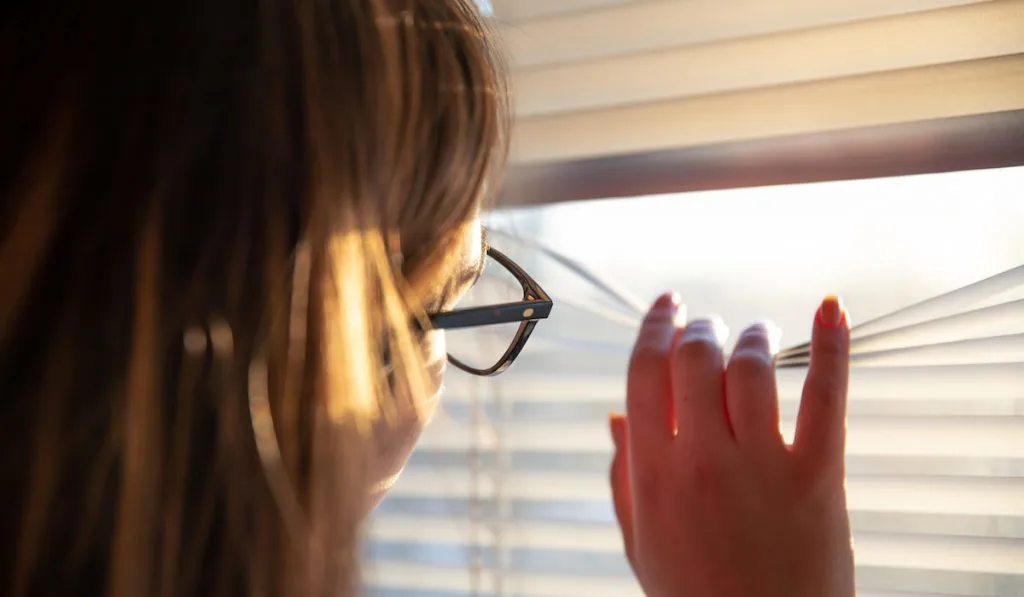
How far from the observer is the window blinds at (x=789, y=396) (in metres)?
0.63

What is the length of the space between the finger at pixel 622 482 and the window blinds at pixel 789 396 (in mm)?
89

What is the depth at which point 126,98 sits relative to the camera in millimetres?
431

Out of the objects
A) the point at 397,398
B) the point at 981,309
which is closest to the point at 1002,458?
the point at 981,309

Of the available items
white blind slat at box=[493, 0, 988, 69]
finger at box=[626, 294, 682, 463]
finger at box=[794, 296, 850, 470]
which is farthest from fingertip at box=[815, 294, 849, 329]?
white blind slat at box=[493, 0, 988, 69]

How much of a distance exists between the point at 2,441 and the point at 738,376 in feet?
1.47

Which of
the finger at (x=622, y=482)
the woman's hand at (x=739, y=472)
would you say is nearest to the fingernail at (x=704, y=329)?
the woman's hand at (x=739, y=472)

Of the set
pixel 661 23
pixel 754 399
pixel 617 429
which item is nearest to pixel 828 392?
pixel 754 399

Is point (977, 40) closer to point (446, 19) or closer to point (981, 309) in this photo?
point (981, 309)

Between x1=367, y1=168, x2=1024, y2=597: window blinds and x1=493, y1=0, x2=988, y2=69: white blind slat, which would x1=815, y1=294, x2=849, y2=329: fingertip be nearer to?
x1=367, y1=168, x2=1024, y2=597: window blinds

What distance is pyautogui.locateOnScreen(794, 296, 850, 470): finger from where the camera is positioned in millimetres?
553

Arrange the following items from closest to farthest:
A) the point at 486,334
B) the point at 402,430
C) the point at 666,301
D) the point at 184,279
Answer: the point at 184,279
the point at 402,430
the point at 666,301
the point at 486,334

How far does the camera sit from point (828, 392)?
21.8 inches

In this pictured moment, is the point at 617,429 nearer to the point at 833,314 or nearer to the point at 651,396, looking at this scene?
the point at 651,396

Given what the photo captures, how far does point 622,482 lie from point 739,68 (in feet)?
1.16
